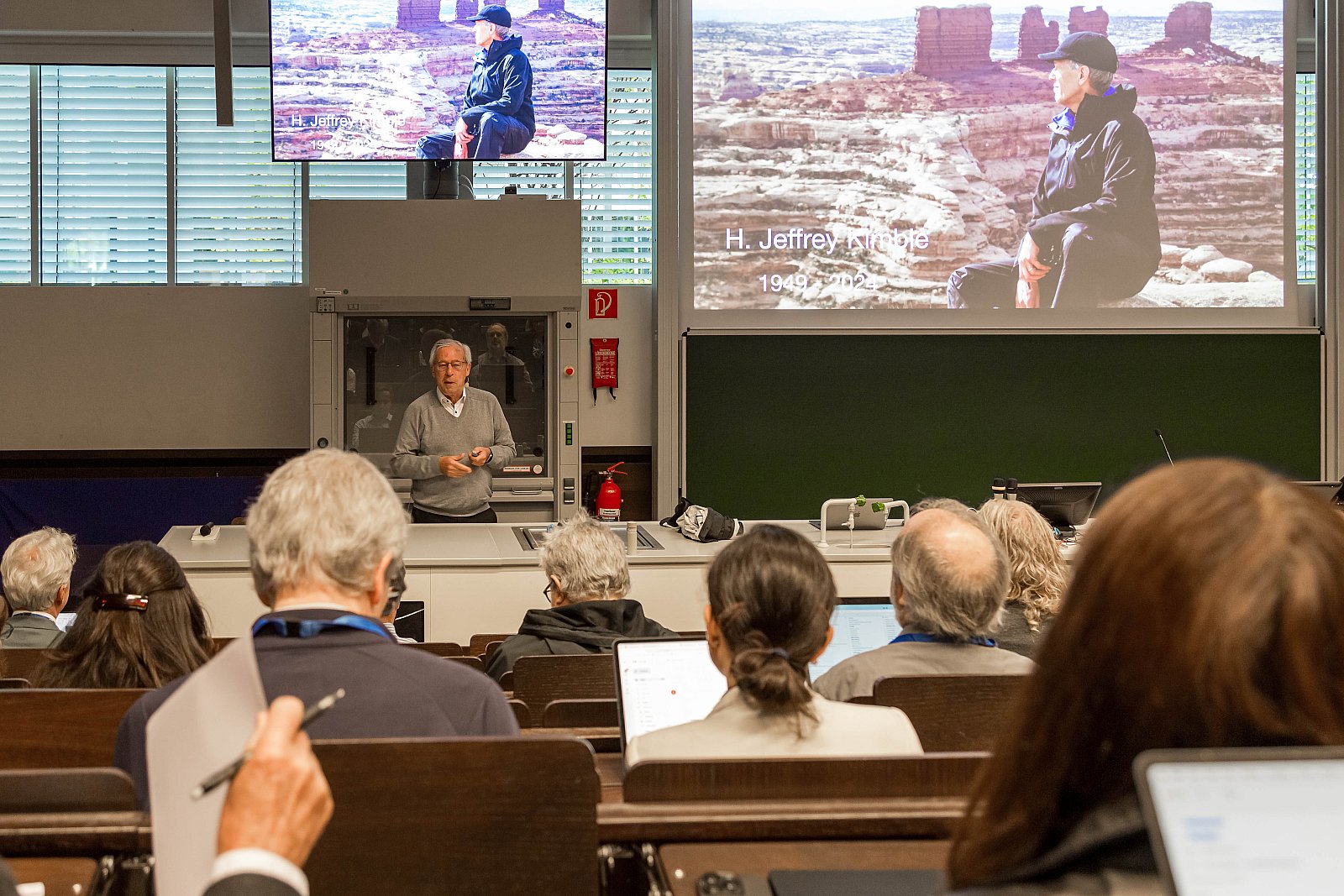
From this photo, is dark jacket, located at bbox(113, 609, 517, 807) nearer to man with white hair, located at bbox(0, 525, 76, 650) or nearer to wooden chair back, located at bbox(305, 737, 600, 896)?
wooden chair back, located at bbox(305, 737, 600, 896)

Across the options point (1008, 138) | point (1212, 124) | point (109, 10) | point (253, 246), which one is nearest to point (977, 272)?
point (1008, 138)

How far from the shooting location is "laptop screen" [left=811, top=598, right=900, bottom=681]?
107 inches

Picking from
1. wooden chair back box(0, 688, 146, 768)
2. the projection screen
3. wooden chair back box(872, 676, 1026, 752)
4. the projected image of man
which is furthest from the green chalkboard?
wooden chair back box(0, 688, 146, 768)

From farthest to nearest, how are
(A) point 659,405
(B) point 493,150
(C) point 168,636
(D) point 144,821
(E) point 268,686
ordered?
(A) point 659,405 < (B) point 493,150 < (C) point 168,636 < (E) point 268,686 < (D) point 144,821

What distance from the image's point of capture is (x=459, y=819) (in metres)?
1.13

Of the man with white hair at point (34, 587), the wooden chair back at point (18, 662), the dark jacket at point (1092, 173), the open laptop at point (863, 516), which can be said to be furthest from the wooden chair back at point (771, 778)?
the dark jacket at point (1092, 173)

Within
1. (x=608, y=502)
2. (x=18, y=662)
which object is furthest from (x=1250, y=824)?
(x=608, y=502)

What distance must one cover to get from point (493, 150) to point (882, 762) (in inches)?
219

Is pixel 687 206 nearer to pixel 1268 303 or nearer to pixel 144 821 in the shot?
pixel 1268 303

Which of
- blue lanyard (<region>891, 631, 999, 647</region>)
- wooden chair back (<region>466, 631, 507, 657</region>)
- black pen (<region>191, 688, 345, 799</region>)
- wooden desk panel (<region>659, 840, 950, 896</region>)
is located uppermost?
black pen (<region>191, 688, 345, 799</region>)

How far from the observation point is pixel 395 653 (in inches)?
55.2

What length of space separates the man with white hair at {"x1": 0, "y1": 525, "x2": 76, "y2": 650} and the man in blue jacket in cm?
379

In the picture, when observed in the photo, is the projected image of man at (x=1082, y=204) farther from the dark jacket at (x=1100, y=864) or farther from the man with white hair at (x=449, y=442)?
the dark jacket at (x=1100, y=864)

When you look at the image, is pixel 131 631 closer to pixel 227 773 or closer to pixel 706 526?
pixel 227 773
